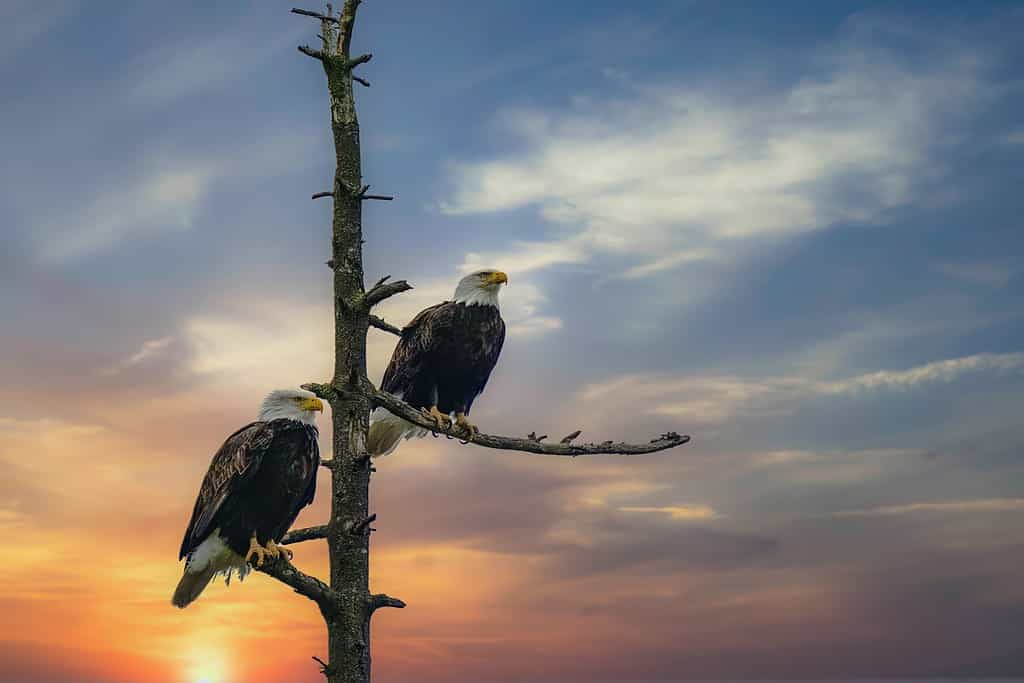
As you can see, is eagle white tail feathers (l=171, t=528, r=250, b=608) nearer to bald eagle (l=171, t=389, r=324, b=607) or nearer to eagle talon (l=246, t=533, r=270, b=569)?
bald eagle (l=171, t=389, r=324, b=607)

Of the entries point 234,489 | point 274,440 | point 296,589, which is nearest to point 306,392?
point 274,440

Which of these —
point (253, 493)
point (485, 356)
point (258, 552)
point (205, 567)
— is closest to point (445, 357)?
point (485, 356)

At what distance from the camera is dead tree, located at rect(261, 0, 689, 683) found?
30.9 feet

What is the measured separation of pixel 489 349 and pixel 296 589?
14.8ft

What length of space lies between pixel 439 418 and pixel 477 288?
6.61ft

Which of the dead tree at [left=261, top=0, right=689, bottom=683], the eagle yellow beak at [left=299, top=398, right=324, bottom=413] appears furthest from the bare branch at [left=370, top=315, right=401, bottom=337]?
the eagle yellow beak at [left=299, top=398, right=324, bottom=413]

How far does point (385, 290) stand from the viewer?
31.6 feet

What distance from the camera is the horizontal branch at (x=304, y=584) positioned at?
9375 millimetres

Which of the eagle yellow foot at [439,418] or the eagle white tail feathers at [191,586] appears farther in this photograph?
the eagle yellow foot at [439,418]

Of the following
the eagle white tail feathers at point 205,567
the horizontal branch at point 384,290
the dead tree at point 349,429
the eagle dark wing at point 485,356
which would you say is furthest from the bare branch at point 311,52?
the eagle white tail feathers at point 205,567

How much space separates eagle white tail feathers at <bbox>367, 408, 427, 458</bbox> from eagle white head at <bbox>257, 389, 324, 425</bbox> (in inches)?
70.9

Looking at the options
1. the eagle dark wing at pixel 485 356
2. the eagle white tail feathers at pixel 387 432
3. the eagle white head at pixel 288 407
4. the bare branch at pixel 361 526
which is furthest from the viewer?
the eagle dark wing at pixel 485 356

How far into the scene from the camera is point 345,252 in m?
10.1

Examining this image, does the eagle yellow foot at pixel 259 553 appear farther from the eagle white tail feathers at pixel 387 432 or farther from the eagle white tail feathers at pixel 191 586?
the eagle white tail feathers at pixel 387 432
